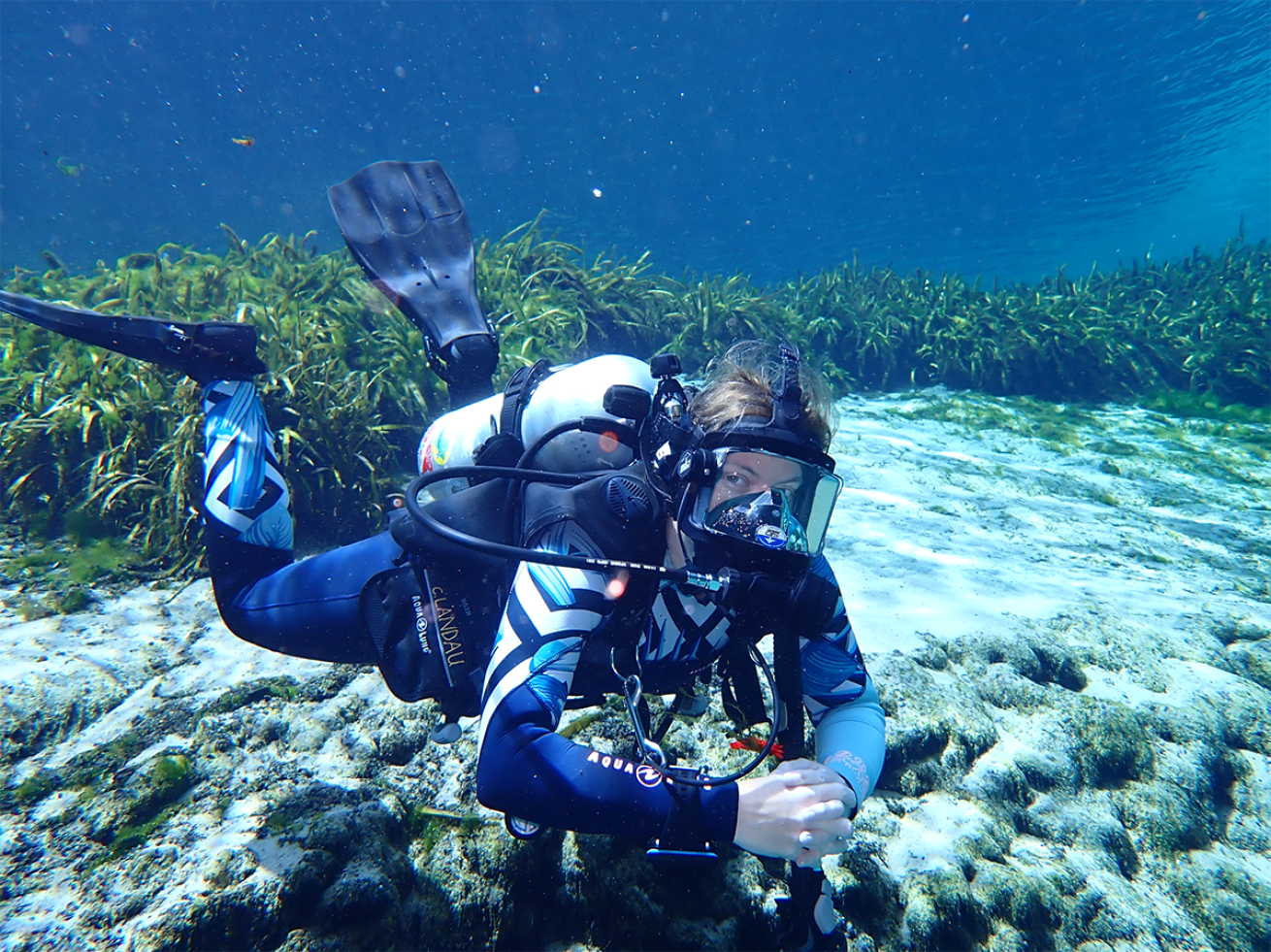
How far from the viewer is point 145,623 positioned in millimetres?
3148

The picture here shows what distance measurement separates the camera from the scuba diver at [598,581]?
1444 millimetres

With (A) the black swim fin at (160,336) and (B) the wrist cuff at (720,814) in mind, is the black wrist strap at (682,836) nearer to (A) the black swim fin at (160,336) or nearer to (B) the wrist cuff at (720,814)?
(B) the wrist cuff at (720,814)

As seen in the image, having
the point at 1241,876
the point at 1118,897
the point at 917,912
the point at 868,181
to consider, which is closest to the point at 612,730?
the point at 917,912

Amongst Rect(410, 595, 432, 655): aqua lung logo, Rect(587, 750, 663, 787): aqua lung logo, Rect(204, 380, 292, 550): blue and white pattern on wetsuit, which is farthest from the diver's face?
Rect(204, 380, 292, 550): blue and white pattern on wetsuit

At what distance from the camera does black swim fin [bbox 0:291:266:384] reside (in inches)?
110

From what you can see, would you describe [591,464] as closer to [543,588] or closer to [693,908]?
[543,588]

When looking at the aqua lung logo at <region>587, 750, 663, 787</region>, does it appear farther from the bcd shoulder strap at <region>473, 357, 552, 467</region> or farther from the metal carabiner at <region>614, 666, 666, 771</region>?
the bcd shoulder strap at <region>473, 357, 552, 467</region>

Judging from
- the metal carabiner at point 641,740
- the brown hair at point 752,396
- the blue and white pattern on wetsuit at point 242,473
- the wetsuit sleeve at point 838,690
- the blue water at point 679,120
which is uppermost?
the blue water at point 679,120

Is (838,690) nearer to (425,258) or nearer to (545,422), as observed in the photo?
(545,422)

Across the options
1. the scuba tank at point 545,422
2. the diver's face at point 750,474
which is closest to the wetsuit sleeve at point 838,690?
the diver's face at point 750,474

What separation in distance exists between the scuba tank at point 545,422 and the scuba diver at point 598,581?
12mm

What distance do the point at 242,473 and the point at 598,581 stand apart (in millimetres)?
2149

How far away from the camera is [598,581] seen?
1.65 metres

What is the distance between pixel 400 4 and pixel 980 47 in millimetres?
42226
